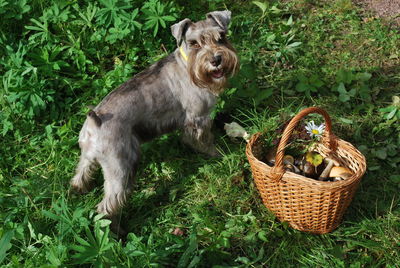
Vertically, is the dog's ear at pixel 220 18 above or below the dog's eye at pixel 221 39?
above

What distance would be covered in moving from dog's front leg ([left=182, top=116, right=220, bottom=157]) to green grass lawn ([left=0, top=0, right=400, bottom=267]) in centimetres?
15

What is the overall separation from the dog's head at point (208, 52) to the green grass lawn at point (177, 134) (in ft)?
2.81

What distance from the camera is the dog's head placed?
14.0 ft

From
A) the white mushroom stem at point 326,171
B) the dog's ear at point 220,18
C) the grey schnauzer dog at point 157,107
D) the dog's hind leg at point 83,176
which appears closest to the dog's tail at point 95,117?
the grey schnauzer dog at point 157,107

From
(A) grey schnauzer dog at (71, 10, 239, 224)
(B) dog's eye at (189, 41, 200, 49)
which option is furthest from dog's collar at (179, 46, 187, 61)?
(B) dog's eye at (189, 41, 200, 49)

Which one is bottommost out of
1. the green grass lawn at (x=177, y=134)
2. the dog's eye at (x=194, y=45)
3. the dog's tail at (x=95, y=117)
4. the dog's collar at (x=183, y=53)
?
the green grass lawn at (x=177, y=134)

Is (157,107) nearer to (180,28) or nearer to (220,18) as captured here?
(180,28)

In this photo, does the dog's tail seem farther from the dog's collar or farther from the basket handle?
the basket handle

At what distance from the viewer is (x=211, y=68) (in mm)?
4266

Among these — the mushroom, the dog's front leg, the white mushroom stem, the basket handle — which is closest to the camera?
the basket handle

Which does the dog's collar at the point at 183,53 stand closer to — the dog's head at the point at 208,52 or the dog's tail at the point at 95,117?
the dog's head at the point at 208,52

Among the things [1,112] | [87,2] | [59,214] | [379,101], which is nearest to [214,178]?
[59,214]

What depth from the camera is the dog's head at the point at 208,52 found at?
14.0 feet

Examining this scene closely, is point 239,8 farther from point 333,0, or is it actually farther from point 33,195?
point 33,195
